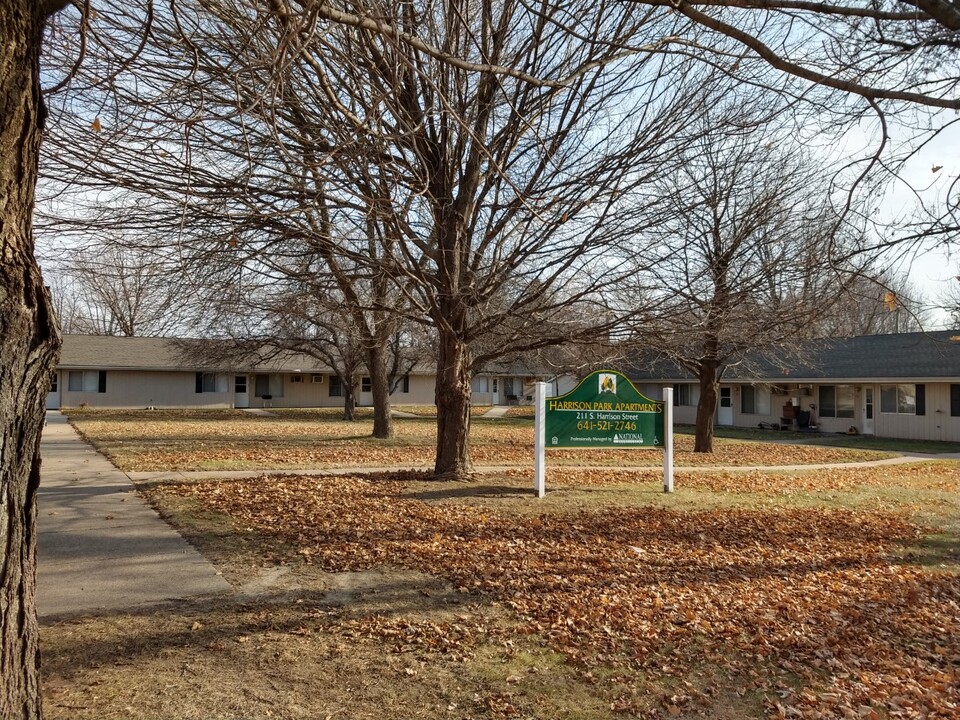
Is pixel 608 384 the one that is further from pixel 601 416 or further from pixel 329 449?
pixel 329 449

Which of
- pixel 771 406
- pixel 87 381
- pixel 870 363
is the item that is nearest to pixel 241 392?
pixel 87 381

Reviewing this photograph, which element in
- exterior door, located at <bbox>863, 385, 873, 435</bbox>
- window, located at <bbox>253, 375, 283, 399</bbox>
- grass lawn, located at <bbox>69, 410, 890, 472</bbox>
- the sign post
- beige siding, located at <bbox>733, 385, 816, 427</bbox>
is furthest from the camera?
window, located at <bbox>253, 375, 283, 399</bbox>

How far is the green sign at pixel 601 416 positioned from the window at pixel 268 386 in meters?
37.1

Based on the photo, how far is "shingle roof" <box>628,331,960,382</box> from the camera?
87.3ft

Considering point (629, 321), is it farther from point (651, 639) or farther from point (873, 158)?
point (651, 639)

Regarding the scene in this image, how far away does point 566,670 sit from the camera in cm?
486

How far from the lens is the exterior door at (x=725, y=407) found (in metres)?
35.7

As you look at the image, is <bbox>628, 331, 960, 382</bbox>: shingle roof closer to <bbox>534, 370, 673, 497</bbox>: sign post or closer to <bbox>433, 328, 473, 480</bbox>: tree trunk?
<bbox>534, 370, 673, 497</bbox>: sign post

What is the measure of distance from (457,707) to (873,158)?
533cm

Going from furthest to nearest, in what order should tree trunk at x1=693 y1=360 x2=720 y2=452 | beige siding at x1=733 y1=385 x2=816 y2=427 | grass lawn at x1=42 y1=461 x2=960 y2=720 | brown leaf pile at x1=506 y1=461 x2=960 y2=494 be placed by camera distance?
beige siding at x1=733 y1=385 x2=816 y2=427 < tree trunk at x1=693 y1=360 x2=720 y2=452 < brown leaf pile at x1=506 y1=461 x2=960 y2=494 < grass lawn at x1=42 y1=461 x2=960 y2=720

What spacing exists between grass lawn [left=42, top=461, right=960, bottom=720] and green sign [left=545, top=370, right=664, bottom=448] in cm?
226

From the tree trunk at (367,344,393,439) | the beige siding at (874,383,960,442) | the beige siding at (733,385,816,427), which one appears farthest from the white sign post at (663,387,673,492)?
the beige siding at (733,385,816,427)

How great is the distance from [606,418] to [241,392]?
37.4 metres

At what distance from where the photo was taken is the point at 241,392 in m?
46.0
